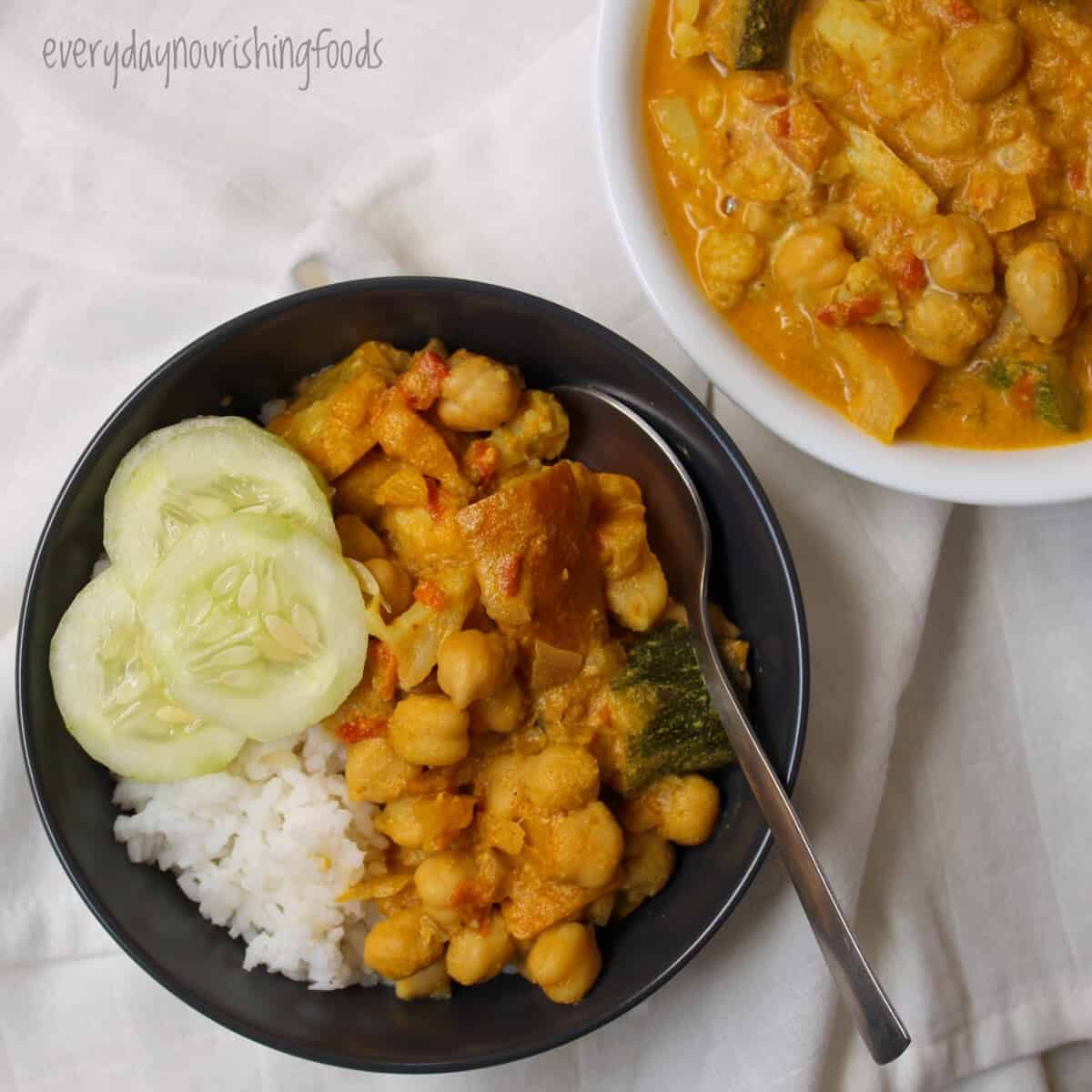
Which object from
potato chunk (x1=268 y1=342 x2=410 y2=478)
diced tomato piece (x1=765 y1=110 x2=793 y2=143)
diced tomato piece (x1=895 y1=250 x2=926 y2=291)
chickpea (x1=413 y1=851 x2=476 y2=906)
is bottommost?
chickpea (x1=413 y1=851 x2=476 y2=906)

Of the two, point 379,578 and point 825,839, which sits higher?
point 379,578

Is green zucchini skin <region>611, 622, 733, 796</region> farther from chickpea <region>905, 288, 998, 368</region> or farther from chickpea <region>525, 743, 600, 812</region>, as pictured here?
chickpea <region>905, 288, 998, 368</region>

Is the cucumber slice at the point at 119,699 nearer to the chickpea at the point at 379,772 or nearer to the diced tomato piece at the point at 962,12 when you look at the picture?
the chickpea at the point at 379,772

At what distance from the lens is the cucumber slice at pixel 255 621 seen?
8.20ft

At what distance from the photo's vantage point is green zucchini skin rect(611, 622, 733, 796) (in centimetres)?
260

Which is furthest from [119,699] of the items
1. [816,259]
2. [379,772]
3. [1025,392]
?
[1025,392]

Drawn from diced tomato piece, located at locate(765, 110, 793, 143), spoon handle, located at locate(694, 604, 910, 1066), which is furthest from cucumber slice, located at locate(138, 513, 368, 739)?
diced tomato piece, located at locate(765, 110, 793, 143)

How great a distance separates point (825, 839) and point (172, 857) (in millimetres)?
1472

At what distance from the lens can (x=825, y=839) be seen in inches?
113

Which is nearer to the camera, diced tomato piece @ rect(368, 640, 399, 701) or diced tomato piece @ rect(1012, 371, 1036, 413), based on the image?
diced tomato piece @ rect(1012, 371, 1036, 413)

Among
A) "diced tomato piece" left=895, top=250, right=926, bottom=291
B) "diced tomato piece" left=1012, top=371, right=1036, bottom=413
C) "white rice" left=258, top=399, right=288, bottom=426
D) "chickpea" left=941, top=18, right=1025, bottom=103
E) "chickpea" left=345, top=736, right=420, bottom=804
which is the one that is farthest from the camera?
"white rice" left=258, top=399, right=288, bottom=426

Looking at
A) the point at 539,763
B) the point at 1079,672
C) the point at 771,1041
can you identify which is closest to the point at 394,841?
the point at 539,763

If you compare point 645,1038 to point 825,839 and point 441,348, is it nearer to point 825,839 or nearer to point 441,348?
point 825,839

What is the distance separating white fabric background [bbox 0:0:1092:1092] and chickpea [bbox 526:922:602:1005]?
435 millimetres
